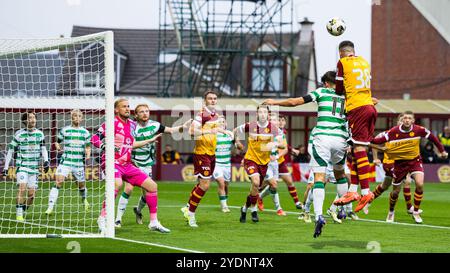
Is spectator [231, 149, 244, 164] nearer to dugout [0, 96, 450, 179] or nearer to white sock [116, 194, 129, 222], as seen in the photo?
dugout [0, 96, 450, 179]

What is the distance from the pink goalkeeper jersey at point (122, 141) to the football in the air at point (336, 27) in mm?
3744

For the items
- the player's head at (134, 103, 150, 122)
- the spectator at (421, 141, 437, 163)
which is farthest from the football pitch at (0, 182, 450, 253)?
the spectator at (421, 141, 437, 163)

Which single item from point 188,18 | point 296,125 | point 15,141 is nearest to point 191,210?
point 15,141

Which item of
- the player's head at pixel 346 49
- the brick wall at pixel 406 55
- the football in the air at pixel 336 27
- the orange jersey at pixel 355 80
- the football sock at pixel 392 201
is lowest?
the football sock at pixel 392 201

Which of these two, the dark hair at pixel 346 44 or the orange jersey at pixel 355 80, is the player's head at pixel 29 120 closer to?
the dark hair at pixel 346 44

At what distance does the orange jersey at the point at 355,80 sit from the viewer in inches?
465

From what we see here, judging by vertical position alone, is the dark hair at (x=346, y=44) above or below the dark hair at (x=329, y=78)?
above

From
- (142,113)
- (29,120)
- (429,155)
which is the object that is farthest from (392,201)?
(429,155)

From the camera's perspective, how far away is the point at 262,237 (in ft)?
41.6

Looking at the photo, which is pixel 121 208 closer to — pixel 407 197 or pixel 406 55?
pixel 407 197

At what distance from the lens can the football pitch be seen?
11.1m

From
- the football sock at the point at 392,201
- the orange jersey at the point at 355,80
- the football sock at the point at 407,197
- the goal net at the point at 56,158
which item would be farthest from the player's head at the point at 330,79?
the football sock at the point at 407,197

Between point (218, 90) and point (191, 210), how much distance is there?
94.0ft

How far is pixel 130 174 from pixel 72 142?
4519mm
